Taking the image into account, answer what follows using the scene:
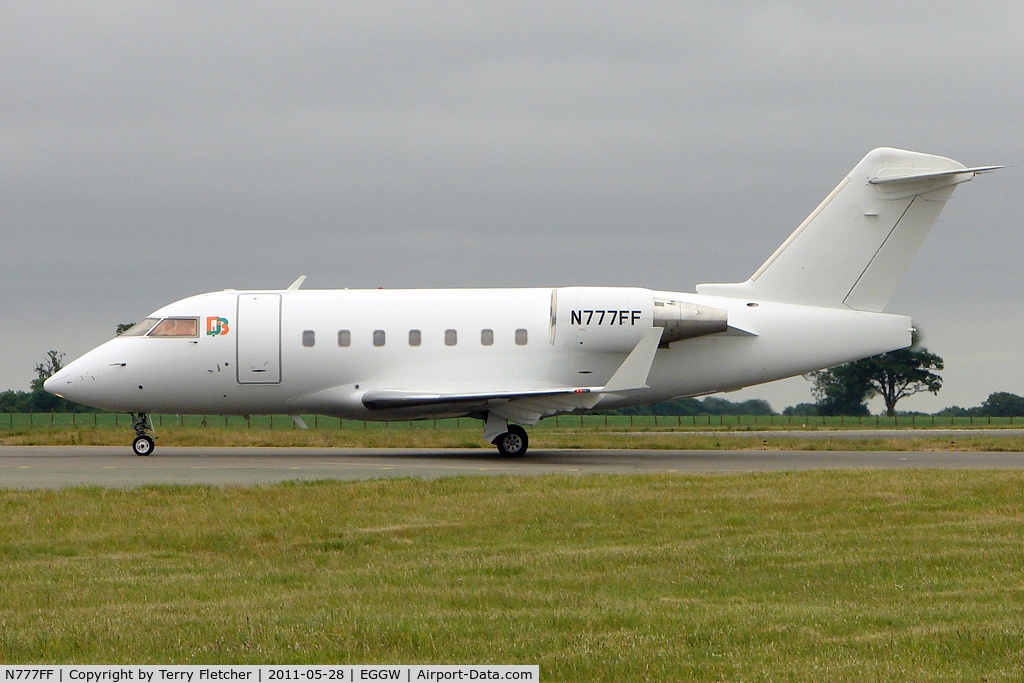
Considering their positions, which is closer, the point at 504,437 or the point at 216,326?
the point at 504,437

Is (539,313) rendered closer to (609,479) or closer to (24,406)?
(609,479)

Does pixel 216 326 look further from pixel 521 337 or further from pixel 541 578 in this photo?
pixel 541 578

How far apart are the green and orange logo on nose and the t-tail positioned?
44.3 feet

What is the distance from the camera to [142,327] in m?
26.9

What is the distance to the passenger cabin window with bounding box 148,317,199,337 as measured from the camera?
86.9 feet

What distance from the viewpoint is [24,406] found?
87.1 metres

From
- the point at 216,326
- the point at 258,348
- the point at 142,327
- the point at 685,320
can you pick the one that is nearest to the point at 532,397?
the point at 685,320

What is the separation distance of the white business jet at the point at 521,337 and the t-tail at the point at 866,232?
32mm

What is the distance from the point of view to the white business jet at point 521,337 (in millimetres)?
25875

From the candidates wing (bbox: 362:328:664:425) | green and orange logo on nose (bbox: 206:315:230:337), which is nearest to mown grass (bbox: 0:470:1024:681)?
wing (bbox: 362:328:664:425)

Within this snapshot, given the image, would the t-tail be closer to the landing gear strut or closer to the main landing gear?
the main landing gear

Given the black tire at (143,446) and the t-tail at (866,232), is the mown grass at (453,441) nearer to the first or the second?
the t-tail at (866,232)

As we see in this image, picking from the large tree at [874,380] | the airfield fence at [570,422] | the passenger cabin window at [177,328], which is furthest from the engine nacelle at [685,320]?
the large tree at [874,380]

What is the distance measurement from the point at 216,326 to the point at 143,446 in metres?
3.55
